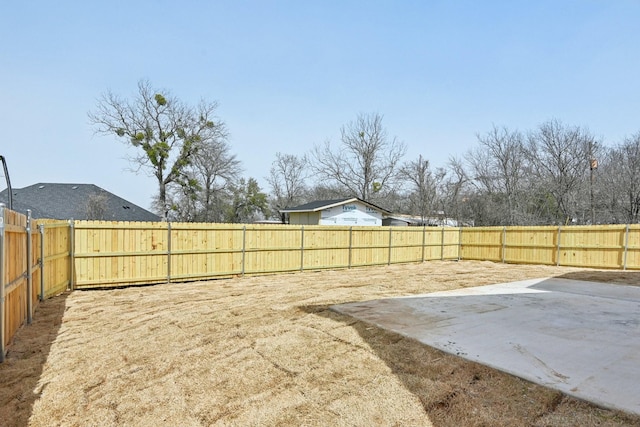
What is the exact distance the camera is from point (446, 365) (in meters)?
3.27

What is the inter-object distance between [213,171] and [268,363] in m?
26.8

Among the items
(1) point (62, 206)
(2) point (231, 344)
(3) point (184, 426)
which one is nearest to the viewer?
(3) point (184, 426)

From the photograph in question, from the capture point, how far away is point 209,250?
8758 millimetres

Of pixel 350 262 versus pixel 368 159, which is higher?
pixel 368 159

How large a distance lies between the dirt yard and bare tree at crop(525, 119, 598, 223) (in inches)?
787

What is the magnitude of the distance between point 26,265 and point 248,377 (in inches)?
143

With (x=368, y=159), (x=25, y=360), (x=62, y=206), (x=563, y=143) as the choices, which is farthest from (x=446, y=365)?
(x=368, y=159)

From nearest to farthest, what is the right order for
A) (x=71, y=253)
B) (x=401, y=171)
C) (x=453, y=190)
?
(x=71, y=253)
(x=453, y=190)
(x=401, y=171)

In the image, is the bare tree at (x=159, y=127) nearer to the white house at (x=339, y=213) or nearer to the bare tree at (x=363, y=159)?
the white house at (x=339, y=213)

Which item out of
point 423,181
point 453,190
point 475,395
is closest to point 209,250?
point 475,395

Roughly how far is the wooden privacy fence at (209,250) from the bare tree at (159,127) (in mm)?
14841

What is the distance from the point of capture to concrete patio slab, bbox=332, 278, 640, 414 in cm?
295

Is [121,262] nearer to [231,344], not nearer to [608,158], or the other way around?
[231,344]

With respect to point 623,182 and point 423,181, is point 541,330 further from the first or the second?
point 423,181
